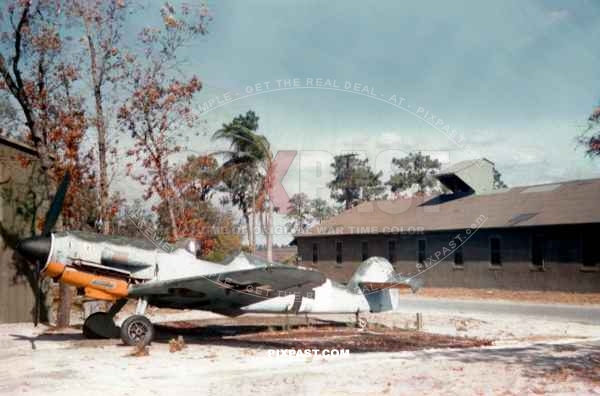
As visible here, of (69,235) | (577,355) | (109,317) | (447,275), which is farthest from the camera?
(447,275)

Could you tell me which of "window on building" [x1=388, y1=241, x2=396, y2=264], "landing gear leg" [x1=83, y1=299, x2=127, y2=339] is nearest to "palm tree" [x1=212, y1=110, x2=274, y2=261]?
"landing gear leg" [x1=83, y1=299, x2=127, y2=339]

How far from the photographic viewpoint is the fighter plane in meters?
11.7

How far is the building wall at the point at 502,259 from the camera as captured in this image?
91.9ft

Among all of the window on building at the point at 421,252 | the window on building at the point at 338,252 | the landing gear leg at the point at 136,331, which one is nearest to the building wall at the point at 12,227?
the landing gear leg at the point at 136,331

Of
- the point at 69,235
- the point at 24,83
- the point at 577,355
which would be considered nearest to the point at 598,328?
the point at 577,355

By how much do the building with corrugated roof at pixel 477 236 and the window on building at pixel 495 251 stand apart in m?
0.05

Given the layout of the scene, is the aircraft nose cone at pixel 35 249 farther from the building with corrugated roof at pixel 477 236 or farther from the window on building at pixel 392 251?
the window on building at pixel 392 251

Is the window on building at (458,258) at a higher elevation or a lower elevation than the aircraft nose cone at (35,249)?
lower

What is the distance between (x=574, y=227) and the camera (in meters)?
28.0

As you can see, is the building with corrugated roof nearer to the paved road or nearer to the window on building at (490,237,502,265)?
the window on building at (490,237,502,265)

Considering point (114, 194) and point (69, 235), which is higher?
point (114, 194)

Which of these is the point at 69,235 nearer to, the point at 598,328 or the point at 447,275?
the point at 598,328

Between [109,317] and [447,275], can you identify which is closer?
[109,317]

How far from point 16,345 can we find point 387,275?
8589 mm
